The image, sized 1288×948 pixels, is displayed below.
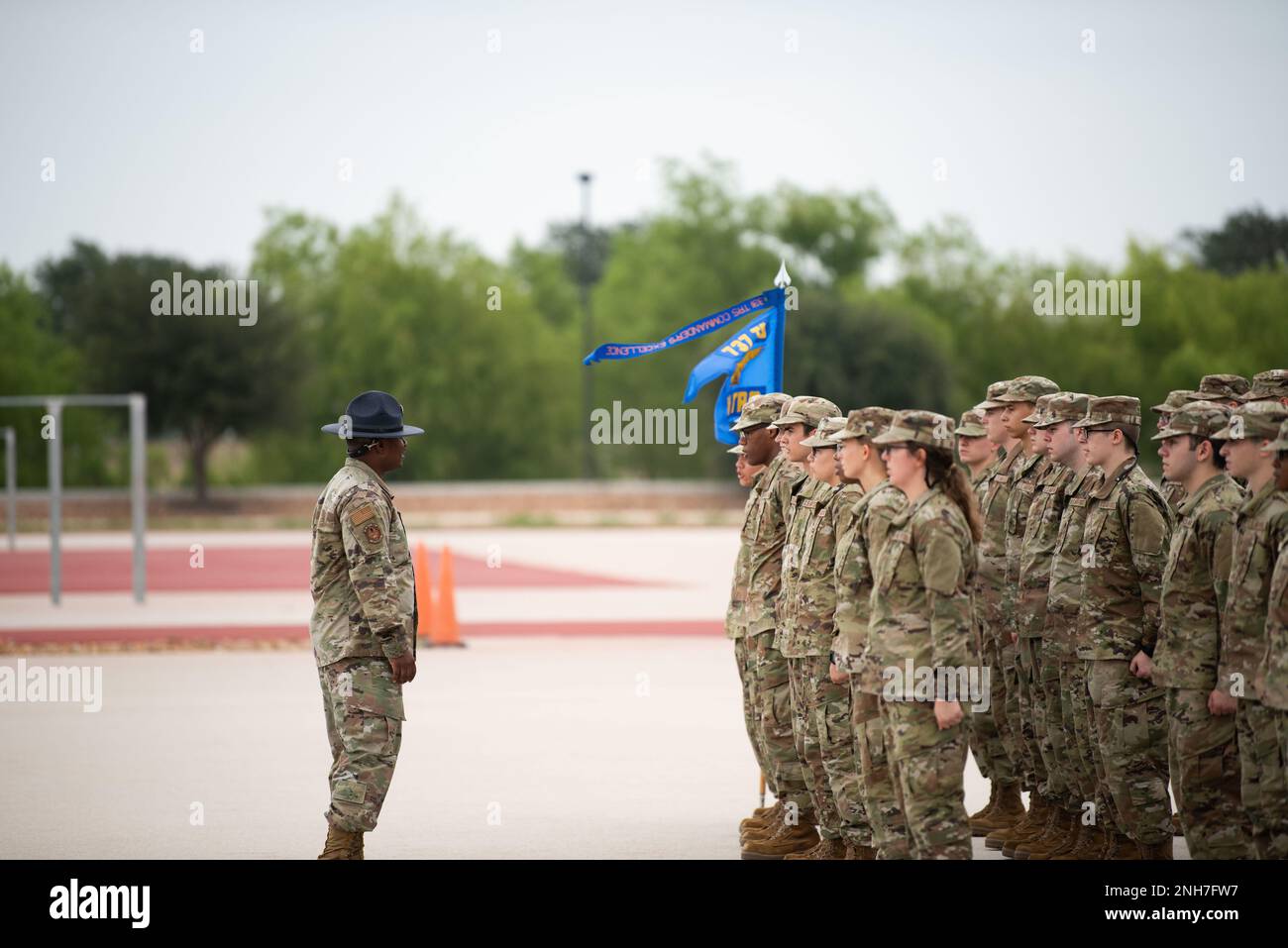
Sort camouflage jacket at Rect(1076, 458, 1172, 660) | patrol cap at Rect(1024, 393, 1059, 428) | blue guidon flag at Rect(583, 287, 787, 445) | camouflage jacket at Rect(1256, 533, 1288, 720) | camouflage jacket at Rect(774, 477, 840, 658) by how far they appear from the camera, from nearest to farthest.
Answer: camouflage jacket at Rect(1256, 533, 1288, 720) < camouflage jacket at Rect(1076, 458, 1172, 660) < camouflage jacket at Rect(774, 477, 840, 658) < patrol cap at Rect(1024, 393, 1059, 428) < blue guidon flag at Rect(583, 287, 787, 445)

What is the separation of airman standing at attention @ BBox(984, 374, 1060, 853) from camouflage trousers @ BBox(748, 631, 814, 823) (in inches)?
42.9

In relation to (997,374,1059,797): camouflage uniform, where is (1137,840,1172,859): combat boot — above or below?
below

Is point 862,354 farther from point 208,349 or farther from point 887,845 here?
point 887,845

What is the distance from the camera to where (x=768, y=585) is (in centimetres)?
802

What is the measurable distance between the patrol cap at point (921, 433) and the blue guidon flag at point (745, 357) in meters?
3.01

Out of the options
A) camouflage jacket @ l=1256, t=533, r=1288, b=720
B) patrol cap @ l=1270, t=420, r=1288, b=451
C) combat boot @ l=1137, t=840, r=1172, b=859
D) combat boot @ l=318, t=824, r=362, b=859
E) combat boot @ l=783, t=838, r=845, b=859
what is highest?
patrol cap @ l=1270, t=420, r=1288, b=451

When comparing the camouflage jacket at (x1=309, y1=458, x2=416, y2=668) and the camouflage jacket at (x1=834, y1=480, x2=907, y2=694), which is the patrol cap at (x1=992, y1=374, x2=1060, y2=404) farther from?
the camouflage jacket at (x1=309, y1=458, x2=416, y2=668)

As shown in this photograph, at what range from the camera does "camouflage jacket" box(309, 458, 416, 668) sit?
695cm

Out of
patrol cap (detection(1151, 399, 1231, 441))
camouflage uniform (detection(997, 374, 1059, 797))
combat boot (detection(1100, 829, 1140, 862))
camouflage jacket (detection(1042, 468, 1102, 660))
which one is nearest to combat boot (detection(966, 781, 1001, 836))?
camouflage uniform (detection(997, 374, 1059, 797))

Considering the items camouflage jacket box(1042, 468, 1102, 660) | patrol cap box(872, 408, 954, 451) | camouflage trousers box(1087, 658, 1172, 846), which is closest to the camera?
patrol cap box(872, 408, 954, 451)

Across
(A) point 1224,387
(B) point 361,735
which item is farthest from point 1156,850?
Result: (B) point 361,735

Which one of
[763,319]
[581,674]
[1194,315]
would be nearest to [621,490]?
[1194,315]

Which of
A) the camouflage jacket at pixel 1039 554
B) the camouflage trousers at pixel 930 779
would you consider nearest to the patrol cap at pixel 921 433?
the camouflage trousers at pixel 930 779

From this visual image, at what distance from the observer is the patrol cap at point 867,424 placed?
659cm
